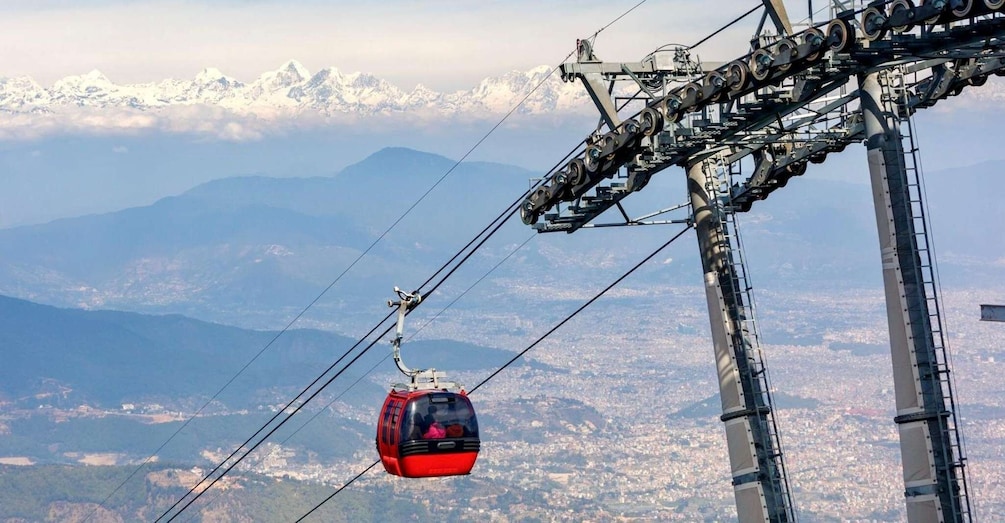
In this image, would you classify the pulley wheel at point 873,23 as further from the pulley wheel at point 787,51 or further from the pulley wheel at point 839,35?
the pulley wheel at point 787,51

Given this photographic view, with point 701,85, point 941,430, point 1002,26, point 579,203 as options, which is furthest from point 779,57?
point 579,203

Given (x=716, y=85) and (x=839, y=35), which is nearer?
(x=839, y=35)

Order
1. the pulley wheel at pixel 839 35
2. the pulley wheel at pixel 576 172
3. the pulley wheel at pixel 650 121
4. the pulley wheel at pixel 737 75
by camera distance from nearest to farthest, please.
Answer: the pulley wheel at pixel 839 35
the pulley wheel at pixel 737 75
the pulley wheel at pixel 650 121
the pulley wheel at pixel 576 172

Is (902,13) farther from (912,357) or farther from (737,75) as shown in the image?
(912,357)

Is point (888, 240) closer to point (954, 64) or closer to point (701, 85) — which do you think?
point (701, 85)

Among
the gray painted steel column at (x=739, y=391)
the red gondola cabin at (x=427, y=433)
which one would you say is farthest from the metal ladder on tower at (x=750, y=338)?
the red gondola cabin at (x=427, y=433)

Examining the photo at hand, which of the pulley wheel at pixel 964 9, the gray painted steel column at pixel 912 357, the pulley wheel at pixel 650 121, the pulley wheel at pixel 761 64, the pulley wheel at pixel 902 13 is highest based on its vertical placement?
the pulley wheel at pixel 650 121

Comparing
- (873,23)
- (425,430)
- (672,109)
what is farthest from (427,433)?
(873,23)

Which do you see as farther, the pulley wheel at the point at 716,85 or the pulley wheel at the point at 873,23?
the pulley wheel at the point at 716,85
